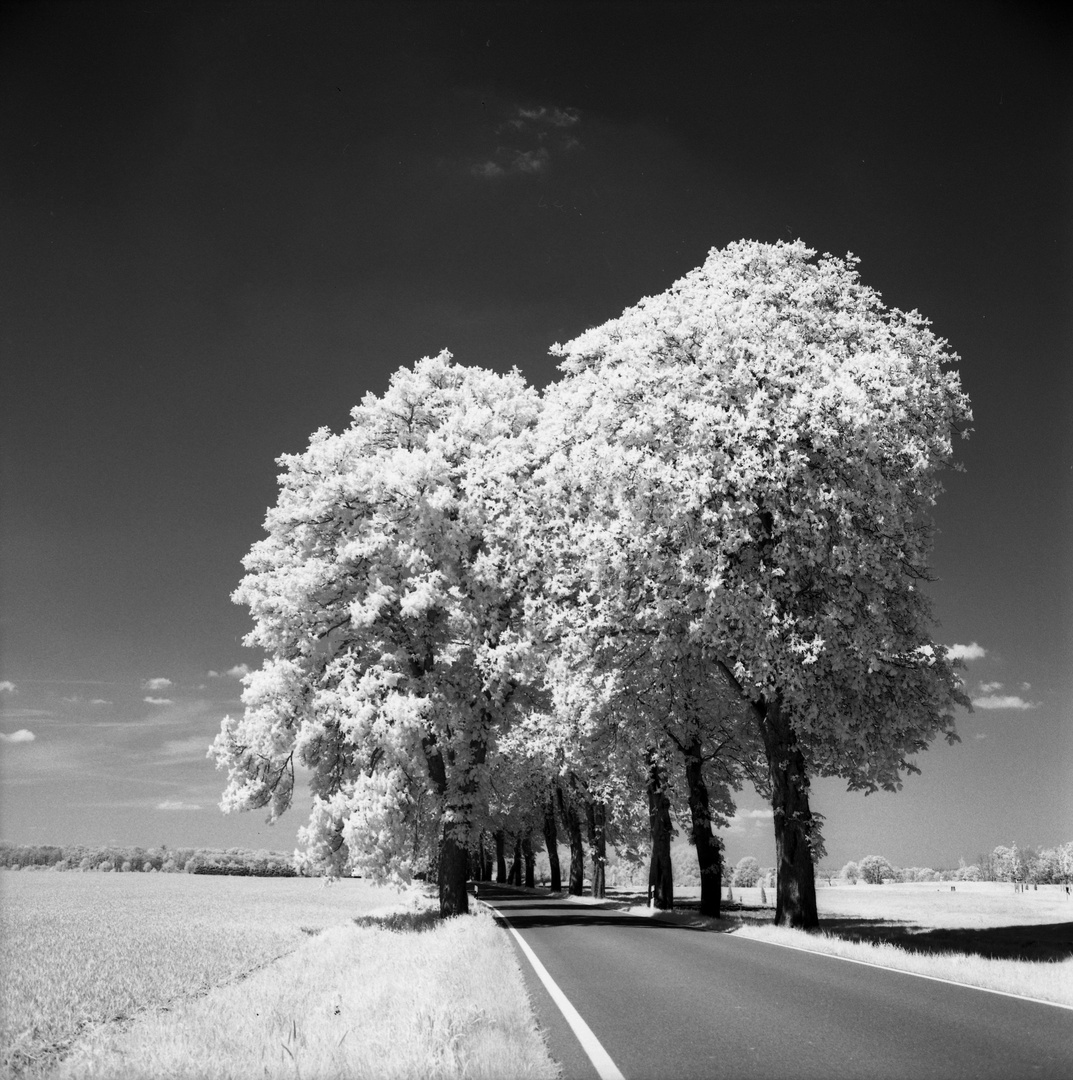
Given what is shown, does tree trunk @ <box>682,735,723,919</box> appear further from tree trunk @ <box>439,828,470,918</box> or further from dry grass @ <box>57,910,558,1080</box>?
dry grass @ <box>57,910,558,1080</box>

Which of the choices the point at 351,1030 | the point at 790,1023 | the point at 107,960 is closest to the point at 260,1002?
the point at 351,1030

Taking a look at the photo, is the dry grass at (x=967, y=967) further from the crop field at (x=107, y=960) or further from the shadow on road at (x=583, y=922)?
the crop field at (x=107, y=960)

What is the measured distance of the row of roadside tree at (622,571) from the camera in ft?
56.4

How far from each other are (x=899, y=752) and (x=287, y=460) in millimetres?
17015

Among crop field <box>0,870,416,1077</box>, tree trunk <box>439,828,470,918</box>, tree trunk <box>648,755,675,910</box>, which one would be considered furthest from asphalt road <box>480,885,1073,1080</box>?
tree trunk <box>648,755,675,910</box>

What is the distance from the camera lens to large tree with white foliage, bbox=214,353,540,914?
2059 cm

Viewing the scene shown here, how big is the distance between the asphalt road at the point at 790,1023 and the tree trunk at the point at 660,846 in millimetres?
17905

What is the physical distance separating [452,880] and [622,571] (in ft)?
34.7

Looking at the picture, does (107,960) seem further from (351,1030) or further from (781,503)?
(781,503)

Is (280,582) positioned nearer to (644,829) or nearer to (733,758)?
(733,758)

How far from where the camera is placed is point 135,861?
113688 millimetres

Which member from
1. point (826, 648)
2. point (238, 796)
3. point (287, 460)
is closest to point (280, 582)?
point (287, 460)

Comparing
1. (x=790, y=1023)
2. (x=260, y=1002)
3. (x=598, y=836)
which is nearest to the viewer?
(x=790, y=1023)

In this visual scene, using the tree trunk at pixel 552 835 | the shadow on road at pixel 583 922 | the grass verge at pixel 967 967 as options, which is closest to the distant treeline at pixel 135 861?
the tree trunk at pixel 552 835
